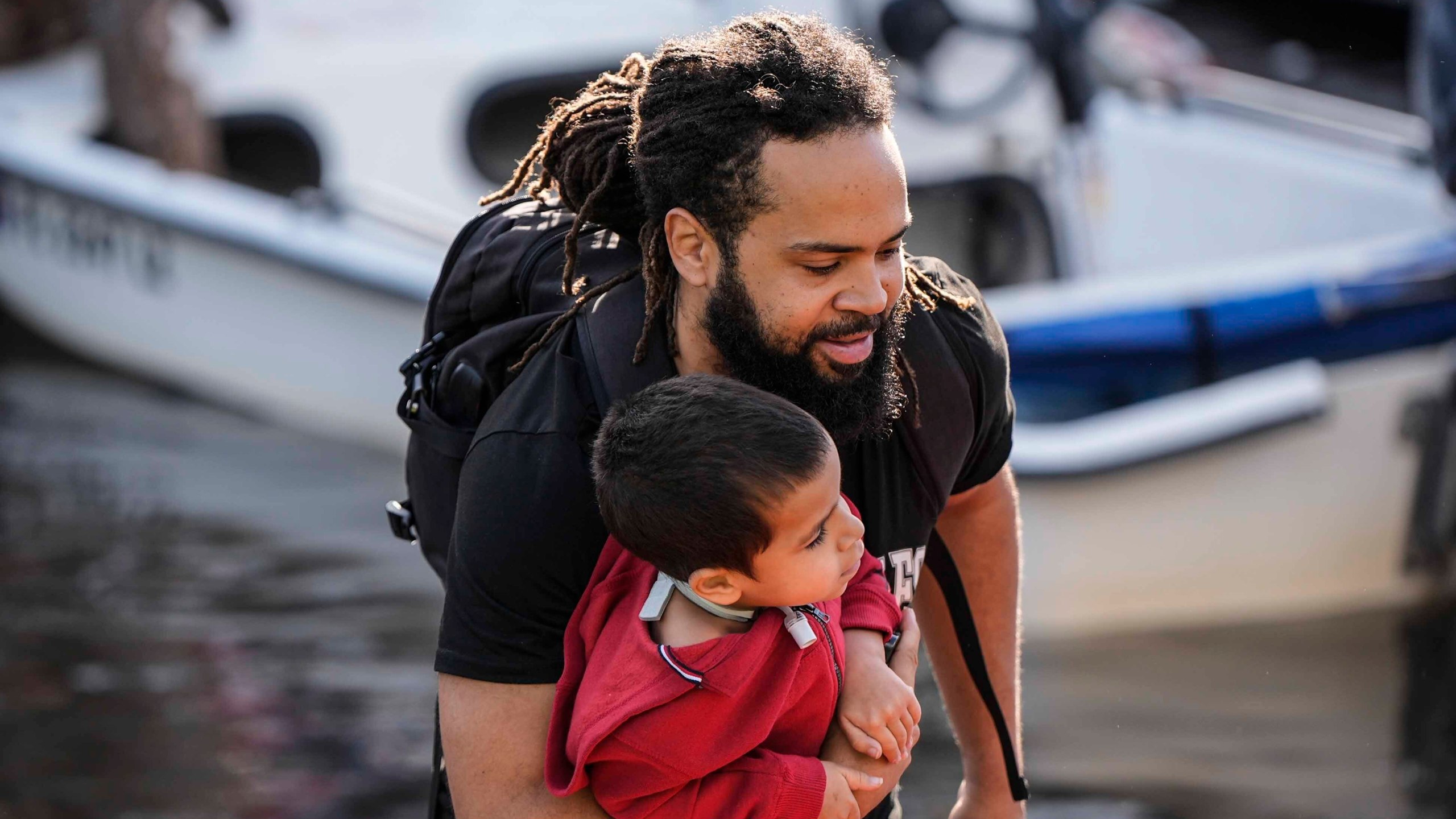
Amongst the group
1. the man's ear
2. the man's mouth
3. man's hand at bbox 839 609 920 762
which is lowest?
man's hand at bbox 839 609 920 762

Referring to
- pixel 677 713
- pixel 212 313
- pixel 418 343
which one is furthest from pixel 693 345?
pixel 212 313

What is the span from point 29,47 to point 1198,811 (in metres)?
5.48

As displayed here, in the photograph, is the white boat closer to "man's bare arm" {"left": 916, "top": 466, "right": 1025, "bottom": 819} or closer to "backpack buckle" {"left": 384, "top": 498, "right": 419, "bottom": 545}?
"man's bare arm" {"left": 916, "top": 466, "right": 1025, "bottom": 819}

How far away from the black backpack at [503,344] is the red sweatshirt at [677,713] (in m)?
0.23

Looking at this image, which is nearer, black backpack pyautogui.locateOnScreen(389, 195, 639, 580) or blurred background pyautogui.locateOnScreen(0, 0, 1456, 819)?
black backpack pyautogui.locateOnScreen(389, 195, 639, 580)

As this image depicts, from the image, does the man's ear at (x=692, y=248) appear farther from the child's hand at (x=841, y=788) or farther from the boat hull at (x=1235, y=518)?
the boat hull at (x=1235, y=518)

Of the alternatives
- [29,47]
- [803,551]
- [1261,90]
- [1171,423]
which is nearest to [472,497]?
[803,551]

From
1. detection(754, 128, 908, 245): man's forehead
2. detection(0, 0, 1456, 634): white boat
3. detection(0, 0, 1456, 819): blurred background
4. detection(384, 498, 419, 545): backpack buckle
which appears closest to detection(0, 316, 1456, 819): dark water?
detection(0, 0, 1456, 819): blurred background

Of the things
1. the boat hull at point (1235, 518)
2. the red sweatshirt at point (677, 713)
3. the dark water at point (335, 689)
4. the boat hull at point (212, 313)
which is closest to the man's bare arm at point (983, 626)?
the red sweatshirt at point (677, 713)

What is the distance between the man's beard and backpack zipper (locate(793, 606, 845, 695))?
7.2 inches

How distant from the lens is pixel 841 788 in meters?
1.59

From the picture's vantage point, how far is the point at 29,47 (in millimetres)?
6465

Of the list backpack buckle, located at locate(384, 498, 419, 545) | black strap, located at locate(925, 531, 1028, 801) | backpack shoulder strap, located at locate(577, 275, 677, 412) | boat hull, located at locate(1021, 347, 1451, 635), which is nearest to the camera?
backpack shoulder strap, located at locate(577, 275, 677, 412)

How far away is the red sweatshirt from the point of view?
1520 mm
